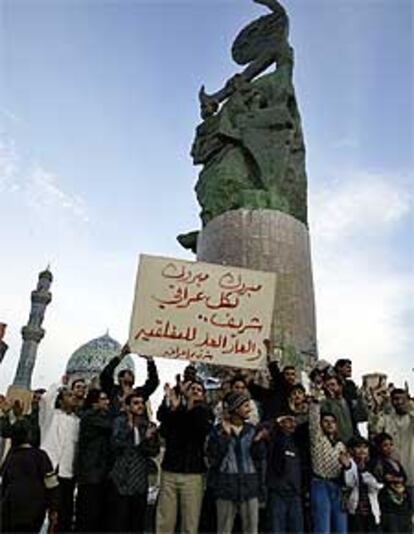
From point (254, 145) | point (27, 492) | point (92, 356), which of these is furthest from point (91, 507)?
point (92, 356)

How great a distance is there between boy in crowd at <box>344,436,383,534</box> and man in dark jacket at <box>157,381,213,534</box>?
50.9 inches

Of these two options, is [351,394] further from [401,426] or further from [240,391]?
[240,391]

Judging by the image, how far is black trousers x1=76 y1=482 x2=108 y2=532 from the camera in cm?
494

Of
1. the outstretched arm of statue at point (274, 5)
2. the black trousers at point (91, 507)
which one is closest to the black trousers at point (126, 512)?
the black trousers at point (91, 507)

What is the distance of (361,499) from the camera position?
17.0 ft

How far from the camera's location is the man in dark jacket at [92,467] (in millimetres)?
4988

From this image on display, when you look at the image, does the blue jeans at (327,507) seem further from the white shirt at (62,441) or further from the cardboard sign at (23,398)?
the cardboard sign at (23,398)

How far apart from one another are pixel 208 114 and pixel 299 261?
488 cm

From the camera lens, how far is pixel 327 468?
16.8 feet

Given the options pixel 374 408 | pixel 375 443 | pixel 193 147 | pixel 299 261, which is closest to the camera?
pixel 375 443

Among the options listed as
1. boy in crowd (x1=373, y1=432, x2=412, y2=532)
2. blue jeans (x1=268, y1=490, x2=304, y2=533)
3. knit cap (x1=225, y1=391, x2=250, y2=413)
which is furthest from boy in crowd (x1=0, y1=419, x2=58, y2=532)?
boy in crowd (x1=373, y1=432, x2=412, y2=532)

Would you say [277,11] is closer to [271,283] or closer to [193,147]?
[193,147]

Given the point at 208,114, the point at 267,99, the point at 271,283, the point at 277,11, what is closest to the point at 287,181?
the point at 267,99

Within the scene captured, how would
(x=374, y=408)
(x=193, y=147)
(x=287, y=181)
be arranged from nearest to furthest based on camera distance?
1. (x=374, y=408)
2. (x=287, y=181)
3. (x=193, y=147)
